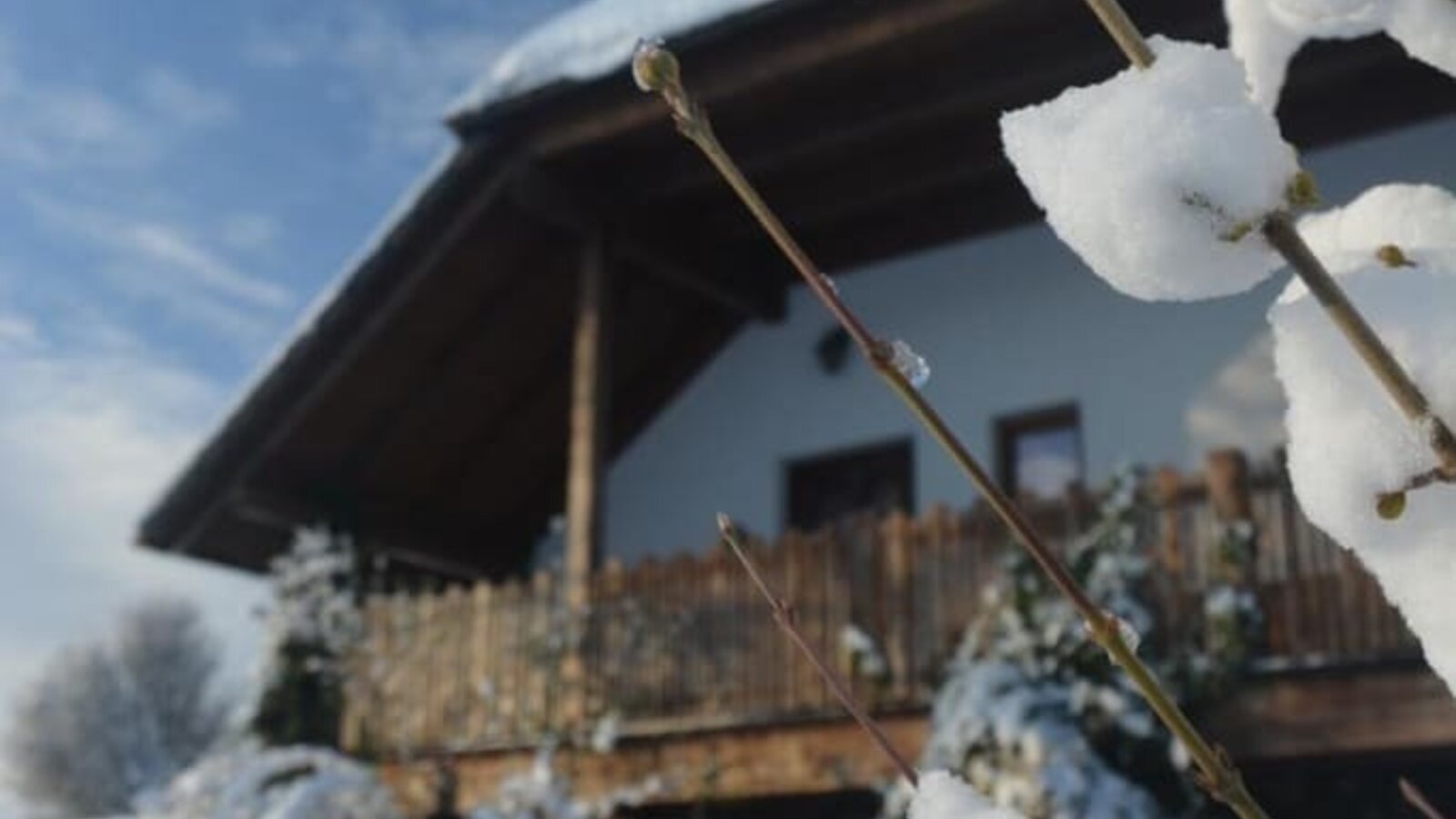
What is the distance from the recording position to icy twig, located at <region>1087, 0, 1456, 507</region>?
2.26 ft

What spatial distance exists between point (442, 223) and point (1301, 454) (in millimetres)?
10400

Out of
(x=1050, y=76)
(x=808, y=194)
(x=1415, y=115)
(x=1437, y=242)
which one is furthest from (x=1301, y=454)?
(x=808, y=194)

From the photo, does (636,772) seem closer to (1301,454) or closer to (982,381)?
(982,381)

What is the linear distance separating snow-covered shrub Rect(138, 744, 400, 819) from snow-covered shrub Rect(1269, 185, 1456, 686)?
8.80 meters

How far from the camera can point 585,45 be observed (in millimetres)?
10281

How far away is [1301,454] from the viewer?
2.67 ft

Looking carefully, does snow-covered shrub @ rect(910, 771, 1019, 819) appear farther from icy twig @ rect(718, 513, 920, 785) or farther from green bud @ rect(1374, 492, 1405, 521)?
green bud @ rect(1374, 492, 1405, 521)

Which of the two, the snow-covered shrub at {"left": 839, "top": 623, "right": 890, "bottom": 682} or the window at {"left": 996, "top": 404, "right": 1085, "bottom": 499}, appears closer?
the snow-covered shrub at {"left": 839, "top": 623, "right": 890, "bottom": 682}

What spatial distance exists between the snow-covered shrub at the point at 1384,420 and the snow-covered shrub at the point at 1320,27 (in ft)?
0.25

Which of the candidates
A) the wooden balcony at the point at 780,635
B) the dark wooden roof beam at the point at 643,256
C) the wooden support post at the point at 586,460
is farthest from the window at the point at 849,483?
the wooden balcony at the point at 780,635

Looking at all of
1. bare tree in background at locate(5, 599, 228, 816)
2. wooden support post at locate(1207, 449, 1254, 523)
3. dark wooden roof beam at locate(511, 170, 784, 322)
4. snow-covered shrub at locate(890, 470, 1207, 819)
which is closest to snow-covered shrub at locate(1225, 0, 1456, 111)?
snow-covered shrub at locate(890, 470, 1207, 819)

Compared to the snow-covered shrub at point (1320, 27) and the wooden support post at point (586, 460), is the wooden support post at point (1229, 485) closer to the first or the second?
the wooden support post at point (586, 460)

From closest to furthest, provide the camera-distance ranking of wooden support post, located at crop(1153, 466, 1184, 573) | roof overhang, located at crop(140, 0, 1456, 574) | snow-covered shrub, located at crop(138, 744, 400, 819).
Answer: wooden support post, located at crop(1153, 466, 1184, 573)
roof overhang, located at crop(140, 0, 1456, 574)
snow-covered shrub, located at crop(138, 744, 400, 819)

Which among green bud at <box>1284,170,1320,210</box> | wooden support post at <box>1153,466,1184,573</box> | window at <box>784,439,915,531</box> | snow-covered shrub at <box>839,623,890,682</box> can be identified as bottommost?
green bud at <box>1284,170,1320,210</box>
